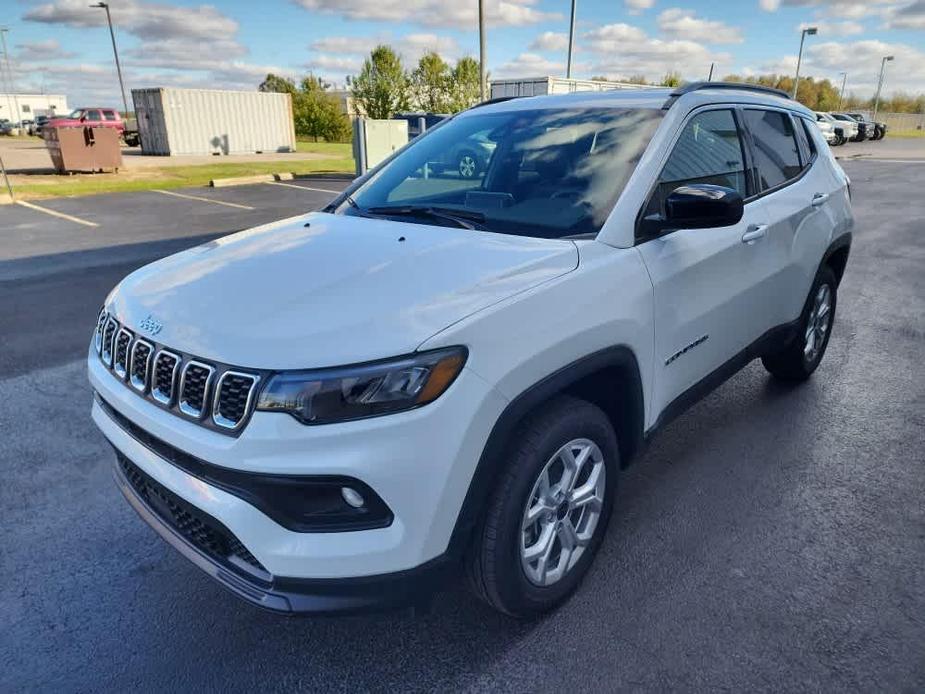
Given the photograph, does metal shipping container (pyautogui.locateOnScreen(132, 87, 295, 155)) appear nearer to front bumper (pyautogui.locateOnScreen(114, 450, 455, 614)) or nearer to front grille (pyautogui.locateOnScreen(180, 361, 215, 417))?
front grille (pyautogui.locateOnScreen(180, 361, 215, 417))

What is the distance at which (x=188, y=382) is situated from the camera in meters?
1.92

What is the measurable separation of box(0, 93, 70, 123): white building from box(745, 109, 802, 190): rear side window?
91.1 m

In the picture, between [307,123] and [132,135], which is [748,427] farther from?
[307,123]

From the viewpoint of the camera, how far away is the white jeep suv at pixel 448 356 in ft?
5.84

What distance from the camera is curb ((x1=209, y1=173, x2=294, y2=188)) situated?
17.4 metres

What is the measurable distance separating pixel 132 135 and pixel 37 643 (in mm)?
36147

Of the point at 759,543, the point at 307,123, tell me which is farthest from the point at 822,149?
the point at 307,123

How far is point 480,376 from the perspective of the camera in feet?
6.09

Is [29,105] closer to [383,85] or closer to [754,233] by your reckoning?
[383,85]

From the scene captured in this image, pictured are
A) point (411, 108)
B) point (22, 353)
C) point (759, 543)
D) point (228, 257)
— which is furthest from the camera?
point (411, 108)

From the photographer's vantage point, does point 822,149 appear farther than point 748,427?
Yes

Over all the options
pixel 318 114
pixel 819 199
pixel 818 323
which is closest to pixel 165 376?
pixel 819 199

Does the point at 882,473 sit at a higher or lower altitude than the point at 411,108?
lower

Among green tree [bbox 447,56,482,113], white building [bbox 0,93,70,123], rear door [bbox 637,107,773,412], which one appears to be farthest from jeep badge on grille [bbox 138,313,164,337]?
white building [bbox 0,93,70,123]
